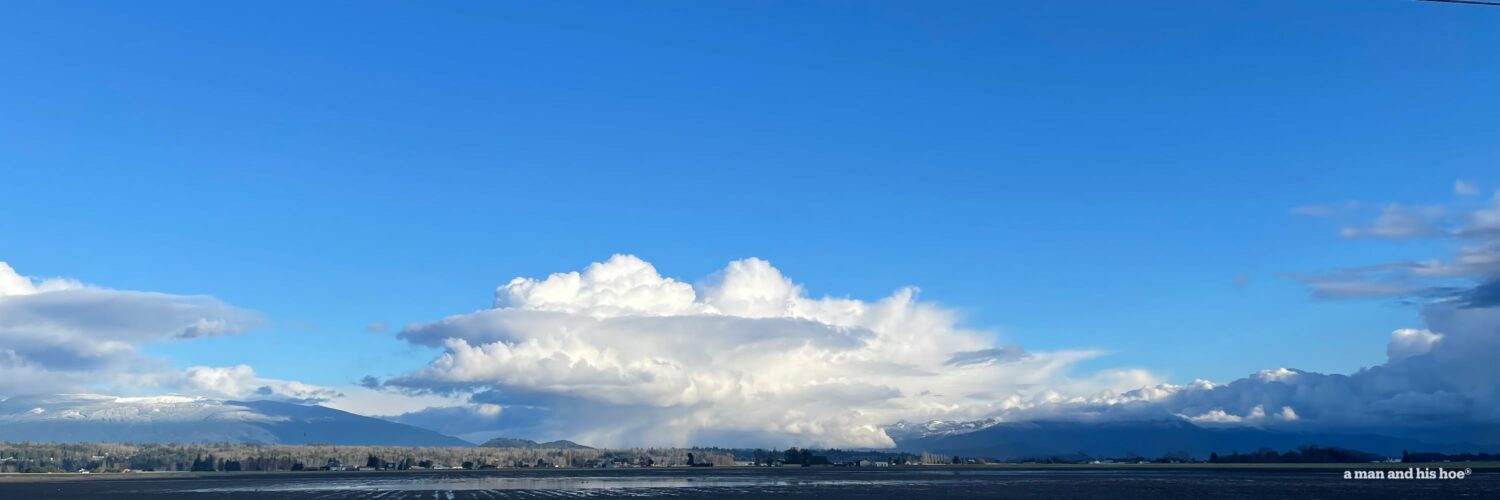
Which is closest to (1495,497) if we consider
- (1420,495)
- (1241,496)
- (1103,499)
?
(1420,495)

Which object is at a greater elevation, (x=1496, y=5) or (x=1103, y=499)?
(x=1496, y=5)

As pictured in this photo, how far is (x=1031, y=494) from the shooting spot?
116m

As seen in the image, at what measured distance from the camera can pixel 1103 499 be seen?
102 meters

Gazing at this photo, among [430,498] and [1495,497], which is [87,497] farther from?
[1495,497]

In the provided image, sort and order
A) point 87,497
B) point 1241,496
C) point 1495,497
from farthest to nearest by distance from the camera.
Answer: point 87,497 < point 1241,496 < point 1495,497

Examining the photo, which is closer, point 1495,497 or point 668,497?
point 1495,497

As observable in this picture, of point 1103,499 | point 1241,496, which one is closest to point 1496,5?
point 1103,499

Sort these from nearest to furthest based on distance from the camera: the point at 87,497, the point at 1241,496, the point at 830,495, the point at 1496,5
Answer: the point at 1496,5 → the point at 1241,496 → the point at 830,495 → the point at 87,497

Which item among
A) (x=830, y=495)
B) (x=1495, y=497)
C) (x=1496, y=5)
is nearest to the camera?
(x=1496, y=5)

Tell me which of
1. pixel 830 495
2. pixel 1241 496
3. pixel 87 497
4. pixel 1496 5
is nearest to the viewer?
pixel 1496 5

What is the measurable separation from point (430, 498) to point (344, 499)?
8.22m

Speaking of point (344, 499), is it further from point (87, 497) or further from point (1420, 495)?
point (1420, 495)

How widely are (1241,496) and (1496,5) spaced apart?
86.1 m

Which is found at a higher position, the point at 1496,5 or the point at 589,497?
the point at 1496,5
